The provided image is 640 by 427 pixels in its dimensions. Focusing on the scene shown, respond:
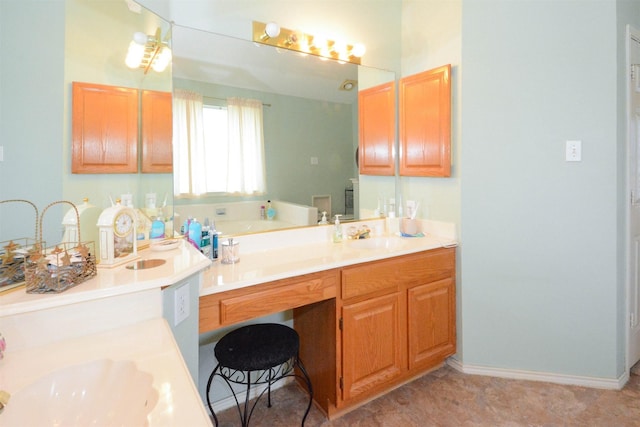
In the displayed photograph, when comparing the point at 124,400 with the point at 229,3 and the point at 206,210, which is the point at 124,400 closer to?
the point at 206,210

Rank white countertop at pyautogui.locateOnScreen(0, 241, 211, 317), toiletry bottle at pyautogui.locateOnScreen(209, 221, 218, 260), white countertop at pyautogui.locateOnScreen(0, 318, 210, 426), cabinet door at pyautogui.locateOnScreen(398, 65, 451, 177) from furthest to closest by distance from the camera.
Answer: cabinet door at pyautogui.locateOnScreen(398, 65, 451, 177) → toiletry bottle at pyautogui.locateOnScreen(209, 221, 218, 260) → white countertop at pyautogui.locateOnScreen(0, 241, 211, 317) → white countertop at pyautogui.locateOnScreen(0, 318, 210, 426)

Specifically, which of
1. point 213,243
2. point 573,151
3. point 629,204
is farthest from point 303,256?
point 629,204

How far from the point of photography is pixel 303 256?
1831 mm

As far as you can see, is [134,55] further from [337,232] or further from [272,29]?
[337,232]

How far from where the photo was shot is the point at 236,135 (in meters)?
1.85

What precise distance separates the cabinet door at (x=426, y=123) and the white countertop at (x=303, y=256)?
0.43m

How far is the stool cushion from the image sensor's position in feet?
4.77

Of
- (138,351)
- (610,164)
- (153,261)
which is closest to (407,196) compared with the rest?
(610,164)

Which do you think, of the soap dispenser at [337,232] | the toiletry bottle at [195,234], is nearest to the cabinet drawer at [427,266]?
the soap dispenser at [337,232]

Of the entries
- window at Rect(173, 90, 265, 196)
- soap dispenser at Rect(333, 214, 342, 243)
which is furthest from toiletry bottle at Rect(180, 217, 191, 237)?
soap dispenser at Rect(333, 214, 342, 243)

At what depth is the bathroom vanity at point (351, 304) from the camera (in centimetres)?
147

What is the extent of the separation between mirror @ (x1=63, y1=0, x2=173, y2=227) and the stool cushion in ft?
2.46

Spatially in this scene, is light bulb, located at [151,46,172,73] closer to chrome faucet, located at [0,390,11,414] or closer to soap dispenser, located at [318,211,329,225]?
soap dispenser, located at [318,211,329,225]

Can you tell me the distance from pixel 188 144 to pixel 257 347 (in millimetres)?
1036
